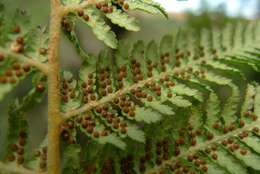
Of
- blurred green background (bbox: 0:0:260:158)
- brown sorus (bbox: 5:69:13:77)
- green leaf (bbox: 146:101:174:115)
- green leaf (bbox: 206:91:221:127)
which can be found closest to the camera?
brown sorus (bbox: 5:69:13:77)

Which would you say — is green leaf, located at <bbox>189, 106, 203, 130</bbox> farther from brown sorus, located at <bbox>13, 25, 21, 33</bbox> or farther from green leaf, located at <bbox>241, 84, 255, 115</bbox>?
brown sorus, located at <bbox>13, 25, 21, 33</bbox>

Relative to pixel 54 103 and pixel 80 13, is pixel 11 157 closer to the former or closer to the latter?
pixel 54 103

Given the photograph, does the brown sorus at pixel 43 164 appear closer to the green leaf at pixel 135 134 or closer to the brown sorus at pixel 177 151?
the green leaf at pixel 135 134

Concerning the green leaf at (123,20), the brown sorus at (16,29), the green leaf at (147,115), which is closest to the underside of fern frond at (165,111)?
the green leaf at (147,115)

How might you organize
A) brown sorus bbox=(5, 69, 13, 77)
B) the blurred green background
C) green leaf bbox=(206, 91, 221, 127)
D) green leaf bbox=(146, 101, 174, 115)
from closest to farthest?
brown sorus bbox=(5, 69, 13, 77) < green leaf bbox=(146, 101, 174, 115) < green leaf bbox=(206, 91, 221, 127) < the blurred green background

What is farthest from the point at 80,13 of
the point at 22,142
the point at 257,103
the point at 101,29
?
the point at 257,103

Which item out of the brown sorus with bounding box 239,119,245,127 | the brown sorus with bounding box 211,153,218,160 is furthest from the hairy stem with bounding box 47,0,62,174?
the brown sorus with bounding box 239,119,245,127
